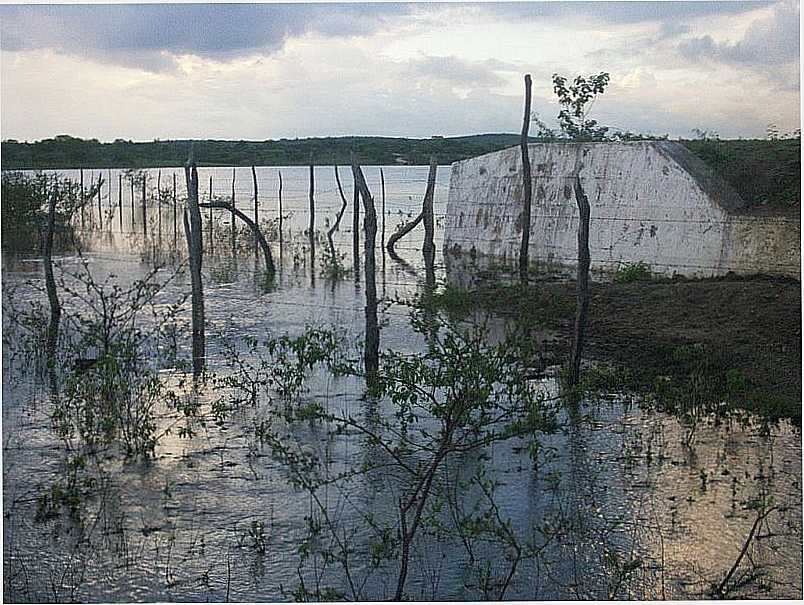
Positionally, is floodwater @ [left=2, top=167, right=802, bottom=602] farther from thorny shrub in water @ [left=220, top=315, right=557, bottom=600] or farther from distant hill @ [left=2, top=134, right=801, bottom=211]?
distant hill @ [left=2, top=134, right=801, bottom=211]

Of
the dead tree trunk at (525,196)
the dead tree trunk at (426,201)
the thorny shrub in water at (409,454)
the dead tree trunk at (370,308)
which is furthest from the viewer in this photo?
the dead tree trunk at (426,201)

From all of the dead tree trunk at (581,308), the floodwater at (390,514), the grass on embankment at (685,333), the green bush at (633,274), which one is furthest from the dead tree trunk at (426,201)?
the dead tree trunk at (581,308)

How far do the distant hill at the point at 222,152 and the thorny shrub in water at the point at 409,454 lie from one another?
13.6 meters

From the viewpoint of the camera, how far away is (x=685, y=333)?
9578mm

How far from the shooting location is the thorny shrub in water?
4652 mm

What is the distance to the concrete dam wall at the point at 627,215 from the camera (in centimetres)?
1216

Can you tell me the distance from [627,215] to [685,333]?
4.52m

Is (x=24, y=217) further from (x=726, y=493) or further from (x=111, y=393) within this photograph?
(x=726, y=493)

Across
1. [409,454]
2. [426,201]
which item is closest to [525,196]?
[426,201]

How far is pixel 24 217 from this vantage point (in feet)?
59.6

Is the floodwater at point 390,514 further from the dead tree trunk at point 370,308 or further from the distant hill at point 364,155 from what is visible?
the distant hill at point 364,155

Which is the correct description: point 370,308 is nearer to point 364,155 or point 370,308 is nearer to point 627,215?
point 627,215

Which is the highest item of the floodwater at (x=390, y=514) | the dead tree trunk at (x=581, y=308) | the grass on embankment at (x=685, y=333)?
the dead tree trunk at (x=581, y=308)

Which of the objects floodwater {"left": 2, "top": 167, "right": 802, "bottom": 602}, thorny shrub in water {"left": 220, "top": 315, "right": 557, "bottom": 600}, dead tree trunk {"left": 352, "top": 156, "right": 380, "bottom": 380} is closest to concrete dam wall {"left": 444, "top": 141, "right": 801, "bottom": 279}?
dead tree trunk {"left": 352, "top": 156, "right": 380, "bottom": 380}
